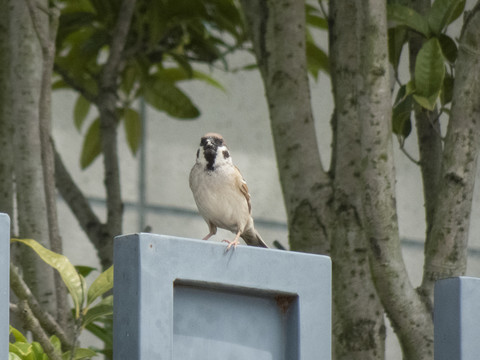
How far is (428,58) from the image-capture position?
2.95 metres

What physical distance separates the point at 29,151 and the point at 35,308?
1.64ft

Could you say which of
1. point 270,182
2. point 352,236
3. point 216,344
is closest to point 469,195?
point 352,236

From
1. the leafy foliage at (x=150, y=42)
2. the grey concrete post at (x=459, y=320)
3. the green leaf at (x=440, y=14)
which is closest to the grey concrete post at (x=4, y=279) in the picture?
the grey concrete post at (x=459, y=320)

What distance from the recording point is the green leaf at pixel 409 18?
9.91 ft

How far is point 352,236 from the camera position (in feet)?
9.88

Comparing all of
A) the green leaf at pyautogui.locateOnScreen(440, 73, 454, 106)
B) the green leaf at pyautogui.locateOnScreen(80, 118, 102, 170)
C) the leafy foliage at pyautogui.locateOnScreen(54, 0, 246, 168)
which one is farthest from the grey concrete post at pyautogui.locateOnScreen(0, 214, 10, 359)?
the green leaf at pyautogui.locateOnScreen(80, 118, 102, 170)

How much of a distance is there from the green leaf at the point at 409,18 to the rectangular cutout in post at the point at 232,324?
1.13 meters

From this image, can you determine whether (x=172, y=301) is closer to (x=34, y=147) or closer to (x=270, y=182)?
(x=34, y=147)

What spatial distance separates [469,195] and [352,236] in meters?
0.37

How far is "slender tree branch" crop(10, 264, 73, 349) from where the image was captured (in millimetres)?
2590

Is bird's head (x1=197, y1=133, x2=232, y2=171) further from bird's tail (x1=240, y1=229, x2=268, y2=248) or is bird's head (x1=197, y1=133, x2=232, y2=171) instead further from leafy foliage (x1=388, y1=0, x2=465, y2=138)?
leafy foliage (x1=388, y1=0, x2=465, y2=138)

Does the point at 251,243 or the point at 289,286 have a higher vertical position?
the point at 251,243

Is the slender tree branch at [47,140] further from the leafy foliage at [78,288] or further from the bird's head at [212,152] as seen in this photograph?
the bird's head at [212,152]

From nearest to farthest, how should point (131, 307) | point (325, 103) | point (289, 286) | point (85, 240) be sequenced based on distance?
point (131, 307) < point (289, 286) < point (85, 240) < point (325, 103)
